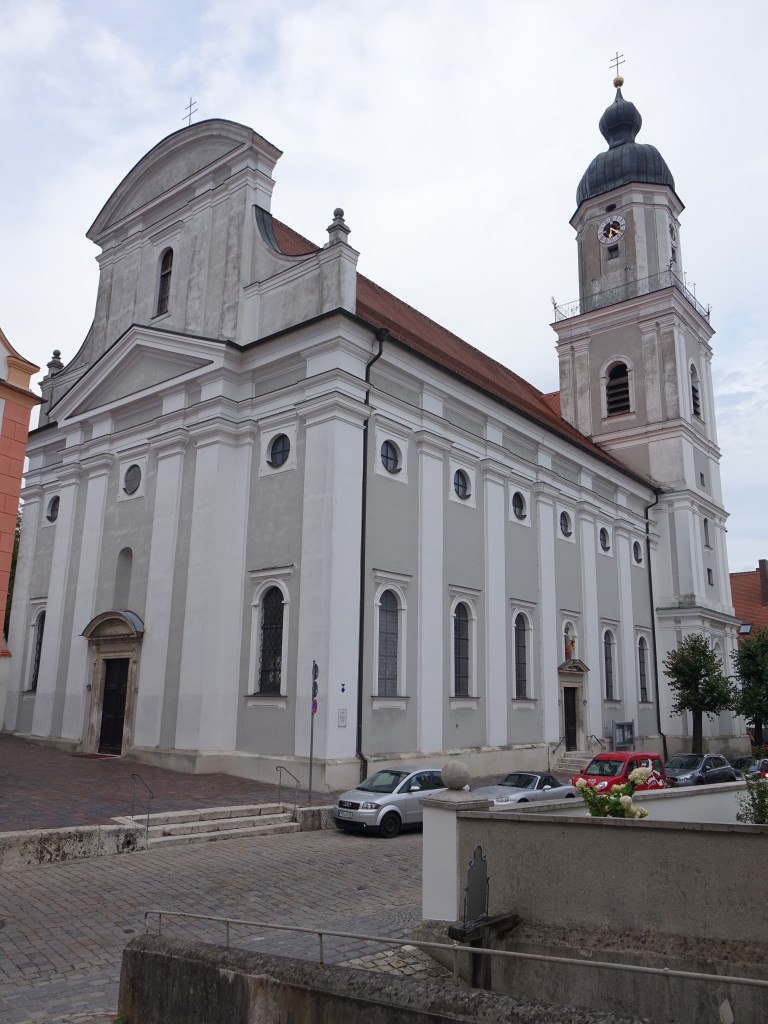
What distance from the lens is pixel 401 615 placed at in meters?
21.2

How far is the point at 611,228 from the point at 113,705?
31.7m

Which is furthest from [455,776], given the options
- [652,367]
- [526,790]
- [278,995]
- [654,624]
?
[652,367]

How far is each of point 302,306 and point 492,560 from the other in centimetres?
941

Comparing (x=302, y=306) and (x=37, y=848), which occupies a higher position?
(x=302, y=306)

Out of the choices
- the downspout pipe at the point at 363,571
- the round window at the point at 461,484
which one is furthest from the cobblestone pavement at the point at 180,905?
the round window at the point at 461,484

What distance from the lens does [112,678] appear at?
2325 cm

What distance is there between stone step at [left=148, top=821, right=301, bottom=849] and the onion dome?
35.3 m

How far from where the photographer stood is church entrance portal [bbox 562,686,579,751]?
28.0m

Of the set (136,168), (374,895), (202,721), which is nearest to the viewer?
(374,895)

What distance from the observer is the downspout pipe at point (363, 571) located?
1892 cm

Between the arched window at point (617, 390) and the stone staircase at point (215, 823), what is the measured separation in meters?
28.7

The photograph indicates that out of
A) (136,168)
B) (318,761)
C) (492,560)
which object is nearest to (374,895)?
(318,761)

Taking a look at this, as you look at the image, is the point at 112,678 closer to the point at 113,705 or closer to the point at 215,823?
the point at 113,705

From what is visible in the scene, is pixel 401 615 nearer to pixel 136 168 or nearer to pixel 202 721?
pixel 202 721
